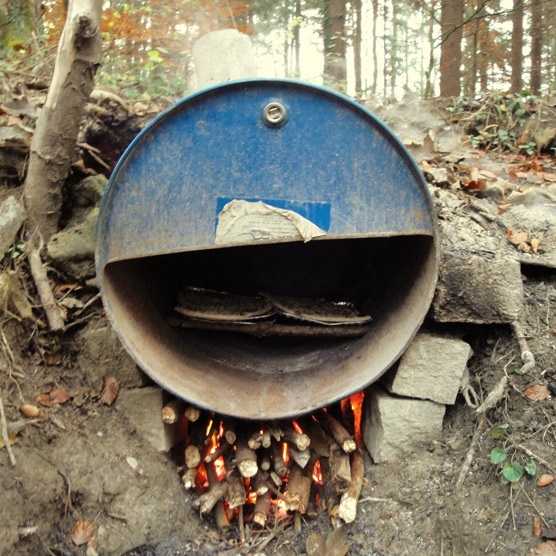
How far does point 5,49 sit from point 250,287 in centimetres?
302

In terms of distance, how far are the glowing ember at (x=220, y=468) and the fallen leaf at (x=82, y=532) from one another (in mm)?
610

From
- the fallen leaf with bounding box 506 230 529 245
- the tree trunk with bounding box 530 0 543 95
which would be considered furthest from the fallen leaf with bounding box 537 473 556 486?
the tree trunk with bounding box 530 0 543 95

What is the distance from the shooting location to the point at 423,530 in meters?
2.22

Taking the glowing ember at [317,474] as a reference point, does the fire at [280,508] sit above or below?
below

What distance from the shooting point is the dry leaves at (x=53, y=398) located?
7.41 feet

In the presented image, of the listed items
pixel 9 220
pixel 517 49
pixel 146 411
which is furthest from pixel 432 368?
pixel 517 49

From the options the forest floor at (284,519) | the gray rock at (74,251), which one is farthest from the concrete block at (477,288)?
the gray rock at (74,251)

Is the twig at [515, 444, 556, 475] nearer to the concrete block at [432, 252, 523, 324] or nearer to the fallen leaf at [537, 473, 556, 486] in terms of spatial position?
the fallen leaf at [537, 473, 556, 486]

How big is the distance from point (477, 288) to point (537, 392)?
54 cm

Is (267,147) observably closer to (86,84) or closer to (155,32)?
(86,84)

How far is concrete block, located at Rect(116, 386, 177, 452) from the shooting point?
240 centimetres

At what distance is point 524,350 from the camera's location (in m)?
2.22

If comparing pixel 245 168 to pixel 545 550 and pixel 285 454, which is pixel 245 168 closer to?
pixel 285 454

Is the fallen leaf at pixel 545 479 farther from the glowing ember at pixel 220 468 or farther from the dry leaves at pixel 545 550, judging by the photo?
the glowing ember at pixel 220 468
